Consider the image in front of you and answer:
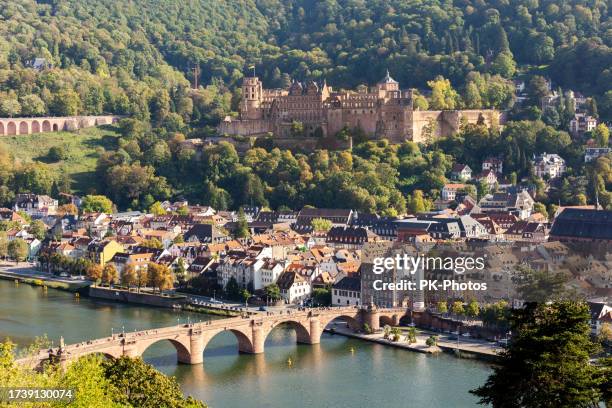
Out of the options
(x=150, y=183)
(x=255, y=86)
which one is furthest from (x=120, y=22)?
(x=150, y=183)

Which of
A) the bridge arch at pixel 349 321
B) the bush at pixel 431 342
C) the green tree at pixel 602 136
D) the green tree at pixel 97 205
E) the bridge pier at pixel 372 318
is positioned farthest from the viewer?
the green tree at pixel 97 205

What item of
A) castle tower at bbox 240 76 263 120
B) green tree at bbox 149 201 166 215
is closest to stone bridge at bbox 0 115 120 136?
castle tower at bbox 240 76 263 120

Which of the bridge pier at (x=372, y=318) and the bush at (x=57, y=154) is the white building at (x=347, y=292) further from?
the bush at (x=57, y=154)

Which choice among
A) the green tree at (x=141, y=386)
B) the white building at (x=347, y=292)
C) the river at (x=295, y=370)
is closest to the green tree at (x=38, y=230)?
the river at (x=295, y=370)

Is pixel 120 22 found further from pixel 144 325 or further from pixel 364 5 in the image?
pixel 144 325

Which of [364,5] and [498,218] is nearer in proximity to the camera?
[498,218]

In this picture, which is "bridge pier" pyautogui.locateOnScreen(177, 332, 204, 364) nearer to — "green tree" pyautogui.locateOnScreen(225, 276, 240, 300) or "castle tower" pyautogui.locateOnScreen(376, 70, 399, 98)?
"green tree" pyautogui.locateOnScreen(225, 276, 240, 300)
